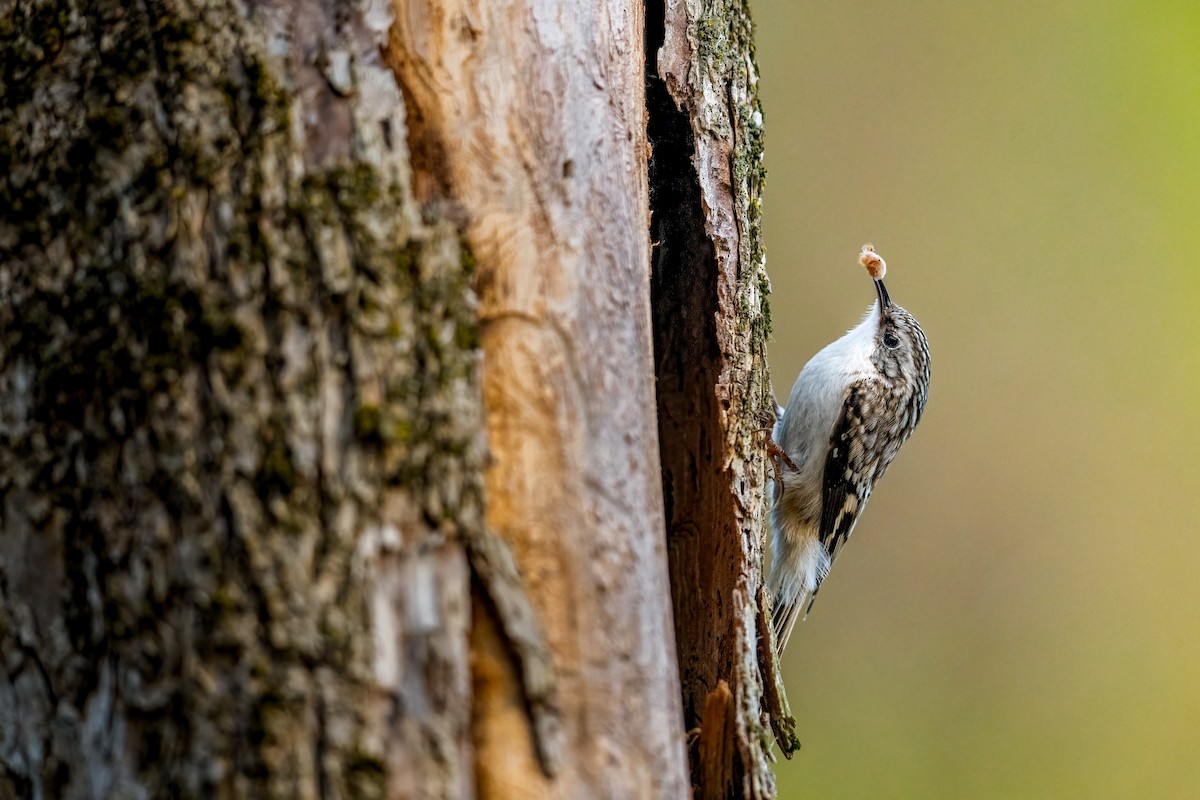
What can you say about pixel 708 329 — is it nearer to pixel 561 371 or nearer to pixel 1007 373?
pixel 561 371

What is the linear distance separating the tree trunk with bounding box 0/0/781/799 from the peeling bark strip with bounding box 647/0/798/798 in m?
0.54

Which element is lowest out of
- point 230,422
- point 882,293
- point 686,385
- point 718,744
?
point 718,744

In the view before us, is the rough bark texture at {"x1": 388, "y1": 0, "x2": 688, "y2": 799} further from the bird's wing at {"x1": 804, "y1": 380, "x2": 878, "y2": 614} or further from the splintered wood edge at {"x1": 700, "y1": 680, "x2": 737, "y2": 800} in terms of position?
the bird's wing at {"x1": 804, "y1": 380, "x2": 878, "y2": 614}

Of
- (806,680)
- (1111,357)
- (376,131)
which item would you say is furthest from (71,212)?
(1111,357)

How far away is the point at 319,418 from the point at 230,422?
0.08m

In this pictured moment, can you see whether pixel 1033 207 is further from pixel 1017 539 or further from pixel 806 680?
pixel 806 680

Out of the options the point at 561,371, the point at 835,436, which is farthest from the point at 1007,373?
the point at 561,371

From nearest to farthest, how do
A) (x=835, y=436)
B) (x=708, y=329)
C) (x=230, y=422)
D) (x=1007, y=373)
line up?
1. (x=230, y=422)
2. (x=708, y=329)
3. (x=835, y=436)
4. (x=1007, y=373)

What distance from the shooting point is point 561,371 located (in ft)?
3.87

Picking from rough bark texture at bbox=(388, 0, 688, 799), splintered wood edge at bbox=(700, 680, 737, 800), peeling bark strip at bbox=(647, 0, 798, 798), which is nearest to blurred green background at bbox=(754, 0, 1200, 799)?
peeling bark strip at bbox=(647, 0, 798, 798)

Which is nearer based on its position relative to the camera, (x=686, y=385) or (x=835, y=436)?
(x=686, y=385)

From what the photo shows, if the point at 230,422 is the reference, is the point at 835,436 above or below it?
above

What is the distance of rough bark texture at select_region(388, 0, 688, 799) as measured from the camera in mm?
1088

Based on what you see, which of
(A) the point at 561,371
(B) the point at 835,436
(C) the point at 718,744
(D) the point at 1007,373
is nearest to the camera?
(A) the point at 561,371
